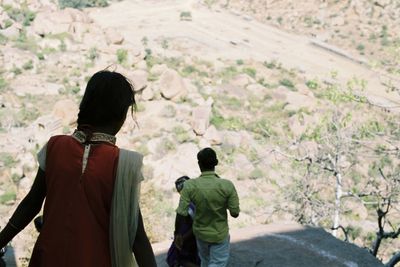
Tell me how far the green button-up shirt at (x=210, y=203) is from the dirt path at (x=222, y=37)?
19730mm

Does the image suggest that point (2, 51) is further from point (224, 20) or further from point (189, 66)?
point (224, 20)

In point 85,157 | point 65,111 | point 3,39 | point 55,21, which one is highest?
point 85,157

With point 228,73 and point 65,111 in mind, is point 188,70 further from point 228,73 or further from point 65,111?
point 65,111

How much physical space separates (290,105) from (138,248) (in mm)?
19702

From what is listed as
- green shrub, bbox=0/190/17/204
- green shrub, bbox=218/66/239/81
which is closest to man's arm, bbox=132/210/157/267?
green shrub, bbox=0/190/17/204

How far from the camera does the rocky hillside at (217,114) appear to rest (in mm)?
12031

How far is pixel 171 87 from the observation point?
19109mm

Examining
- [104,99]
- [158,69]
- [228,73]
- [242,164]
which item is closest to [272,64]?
[228,73]

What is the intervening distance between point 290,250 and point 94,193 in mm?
4847

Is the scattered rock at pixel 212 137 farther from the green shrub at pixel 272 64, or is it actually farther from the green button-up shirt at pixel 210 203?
the green button-up shirt at pixel 210 203

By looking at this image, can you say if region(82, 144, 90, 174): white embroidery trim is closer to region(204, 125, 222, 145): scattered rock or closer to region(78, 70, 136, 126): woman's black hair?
region(78, 70, 136, 126): woman's black hair

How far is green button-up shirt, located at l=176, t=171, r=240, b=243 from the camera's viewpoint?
12.3 ft

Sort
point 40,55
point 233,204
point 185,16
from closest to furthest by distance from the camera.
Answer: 1. point 233,204
2. point 40,55
3. point 185,16

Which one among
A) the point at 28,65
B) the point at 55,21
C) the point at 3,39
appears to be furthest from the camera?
the point at 55,21
